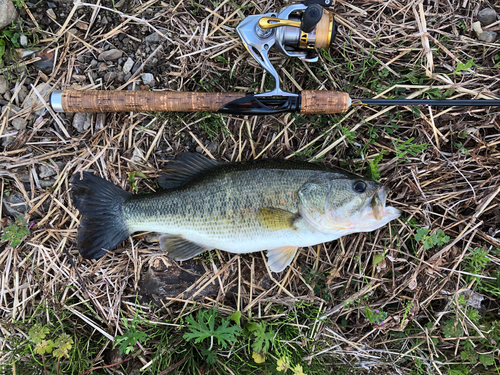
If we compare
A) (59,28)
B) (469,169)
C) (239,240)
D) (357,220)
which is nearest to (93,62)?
(59,28)

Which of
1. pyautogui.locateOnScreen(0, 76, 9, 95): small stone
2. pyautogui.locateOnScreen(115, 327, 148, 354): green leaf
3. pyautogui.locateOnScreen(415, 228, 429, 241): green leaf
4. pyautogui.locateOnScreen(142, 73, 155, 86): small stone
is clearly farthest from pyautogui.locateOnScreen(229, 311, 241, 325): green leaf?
pyautogui.locateOnScreen(0, 76, 9, 95): small stone

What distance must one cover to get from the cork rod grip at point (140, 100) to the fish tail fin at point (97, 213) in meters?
0.69

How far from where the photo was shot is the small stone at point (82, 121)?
11.3 ft

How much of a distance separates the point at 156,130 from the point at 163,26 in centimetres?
112

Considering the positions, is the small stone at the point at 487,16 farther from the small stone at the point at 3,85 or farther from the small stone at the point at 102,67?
the small stone at the point at 3,85

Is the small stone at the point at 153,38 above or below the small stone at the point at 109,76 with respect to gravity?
above

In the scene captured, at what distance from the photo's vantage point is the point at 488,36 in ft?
11.1

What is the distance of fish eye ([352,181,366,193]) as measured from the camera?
9.80 ft

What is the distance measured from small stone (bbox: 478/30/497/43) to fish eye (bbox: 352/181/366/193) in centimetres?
213

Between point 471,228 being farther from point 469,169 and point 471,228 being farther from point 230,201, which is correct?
point 230,201

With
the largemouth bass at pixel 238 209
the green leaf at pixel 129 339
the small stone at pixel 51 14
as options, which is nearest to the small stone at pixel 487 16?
the largemouth bass at pixel 238 209

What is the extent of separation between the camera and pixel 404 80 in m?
3.41

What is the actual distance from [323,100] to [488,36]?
197cm

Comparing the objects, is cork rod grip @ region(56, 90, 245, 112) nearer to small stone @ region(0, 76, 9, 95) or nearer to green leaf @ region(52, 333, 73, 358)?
small stone @ region(0, 76, 9, 95)
